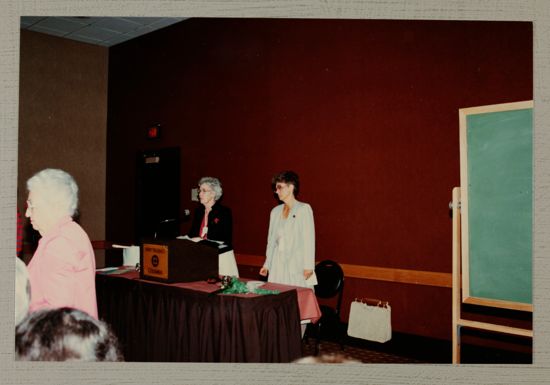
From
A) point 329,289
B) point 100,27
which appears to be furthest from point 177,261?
point 100,27

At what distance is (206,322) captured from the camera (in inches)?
108

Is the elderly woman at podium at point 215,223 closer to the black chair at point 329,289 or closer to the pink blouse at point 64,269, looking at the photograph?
the black chair at point 329,289

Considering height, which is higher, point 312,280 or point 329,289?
point 312,280

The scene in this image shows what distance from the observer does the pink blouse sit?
7.13 feet

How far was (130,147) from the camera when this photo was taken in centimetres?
621

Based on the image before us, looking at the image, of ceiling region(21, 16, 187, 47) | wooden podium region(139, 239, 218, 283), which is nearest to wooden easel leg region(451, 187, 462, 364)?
wooden podium region(139, 239, 218, 283)

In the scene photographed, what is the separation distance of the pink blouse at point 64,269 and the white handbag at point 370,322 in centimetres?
233

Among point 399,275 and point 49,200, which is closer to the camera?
point 49,200

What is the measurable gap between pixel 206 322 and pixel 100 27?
4325 mm

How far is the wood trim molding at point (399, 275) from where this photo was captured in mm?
3701

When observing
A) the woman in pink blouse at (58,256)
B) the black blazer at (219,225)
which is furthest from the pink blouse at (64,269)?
the black blazer at (219,225)

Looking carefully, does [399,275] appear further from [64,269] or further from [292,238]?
[64,269]

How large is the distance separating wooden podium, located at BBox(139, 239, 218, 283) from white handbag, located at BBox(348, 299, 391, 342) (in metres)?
1.42

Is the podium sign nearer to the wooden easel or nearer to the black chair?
the black chair
